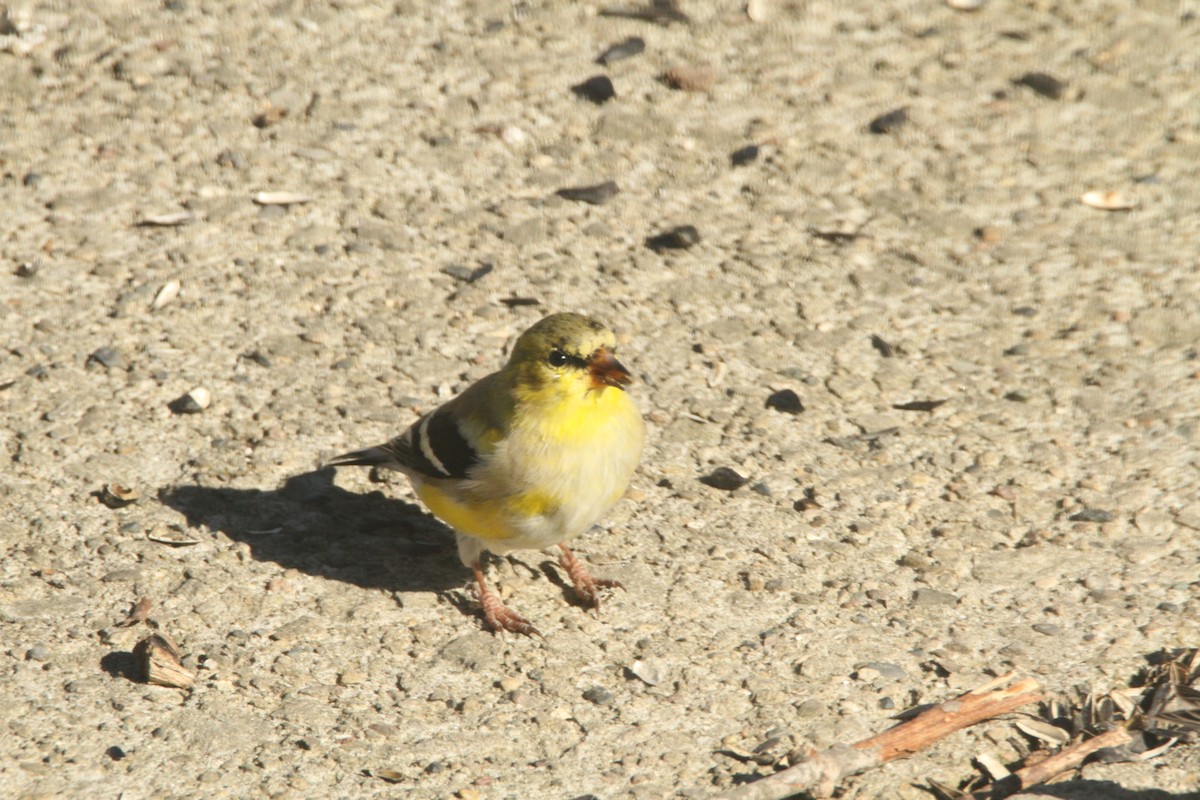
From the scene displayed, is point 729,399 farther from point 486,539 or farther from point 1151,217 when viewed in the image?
point 1151,217

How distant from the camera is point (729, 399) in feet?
17.7

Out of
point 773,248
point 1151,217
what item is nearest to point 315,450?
point 773,248

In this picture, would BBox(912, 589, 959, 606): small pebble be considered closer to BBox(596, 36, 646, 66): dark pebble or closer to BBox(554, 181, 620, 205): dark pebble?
BBox(554, 181, 620, 205): dark pebble

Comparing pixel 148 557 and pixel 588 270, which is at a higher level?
pixel 588 270

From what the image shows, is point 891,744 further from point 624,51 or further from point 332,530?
point 624,51

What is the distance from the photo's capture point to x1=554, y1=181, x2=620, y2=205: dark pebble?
21.2 feet

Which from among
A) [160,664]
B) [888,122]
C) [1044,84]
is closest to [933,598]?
[160,664]

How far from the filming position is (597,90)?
7.07 m

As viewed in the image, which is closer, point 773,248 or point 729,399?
point 729,399

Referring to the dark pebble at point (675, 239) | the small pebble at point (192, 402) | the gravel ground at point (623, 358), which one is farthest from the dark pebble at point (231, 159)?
the dark pebble at point (675, 239)


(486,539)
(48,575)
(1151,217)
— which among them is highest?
(1151,217)

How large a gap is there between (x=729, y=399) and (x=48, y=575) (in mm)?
2520

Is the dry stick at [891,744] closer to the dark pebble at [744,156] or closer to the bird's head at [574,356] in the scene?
the bird's head at [574,356]

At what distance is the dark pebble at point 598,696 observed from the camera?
3.99 meters
